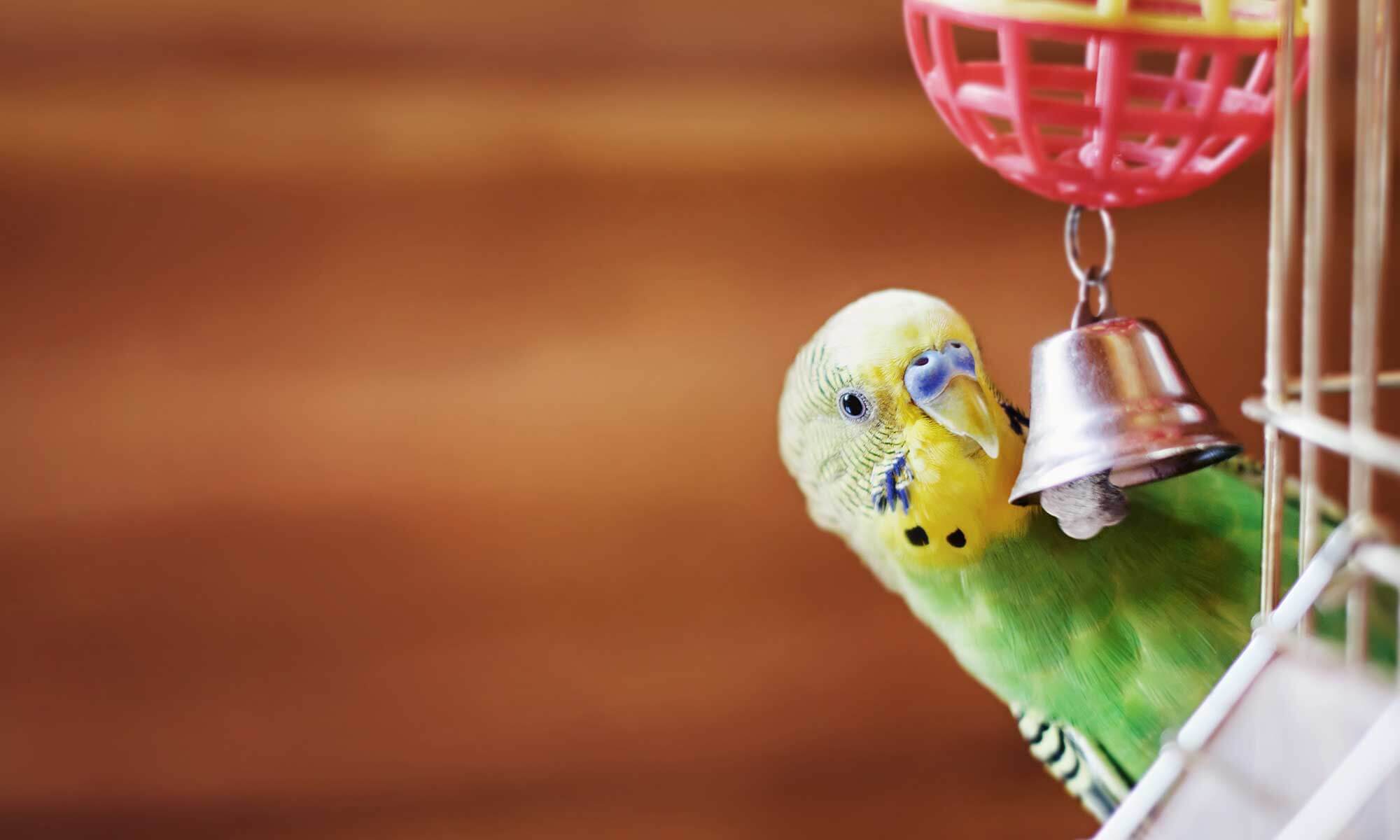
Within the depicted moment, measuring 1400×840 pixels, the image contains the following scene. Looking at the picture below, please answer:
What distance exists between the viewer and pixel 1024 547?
18.8 inches

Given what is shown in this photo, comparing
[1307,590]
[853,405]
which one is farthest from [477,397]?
[1307,590]

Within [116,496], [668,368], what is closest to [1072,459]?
[668,368]

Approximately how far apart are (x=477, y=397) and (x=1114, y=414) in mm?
698

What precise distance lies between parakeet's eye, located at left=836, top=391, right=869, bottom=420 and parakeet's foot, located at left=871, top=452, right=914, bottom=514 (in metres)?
0.03

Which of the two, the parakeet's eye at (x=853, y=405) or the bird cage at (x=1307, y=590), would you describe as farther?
the parakeet's eye at (x=853, y=405)

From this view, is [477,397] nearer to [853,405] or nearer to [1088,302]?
[853,405]

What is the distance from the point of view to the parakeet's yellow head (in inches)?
18.0

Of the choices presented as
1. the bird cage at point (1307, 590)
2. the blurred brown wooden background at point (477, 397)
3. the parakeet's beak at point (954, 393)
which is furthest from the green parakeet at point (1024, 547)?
the blurred brown wooden background at point (477, 397)

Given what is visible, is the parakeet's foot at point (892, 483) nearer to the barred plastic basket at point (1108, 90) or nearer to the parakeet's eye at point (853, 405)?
the parakeet's eye at point (853, 405)

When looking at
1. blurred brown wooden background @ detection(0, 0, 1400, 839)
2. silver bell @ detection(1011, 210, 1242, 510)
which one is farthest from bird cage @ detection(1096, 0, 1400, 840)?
blurred brown wooden background @ detection(0, 0, 1400, 839)

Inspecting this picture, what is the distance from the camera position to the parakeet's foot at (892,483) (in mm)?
483

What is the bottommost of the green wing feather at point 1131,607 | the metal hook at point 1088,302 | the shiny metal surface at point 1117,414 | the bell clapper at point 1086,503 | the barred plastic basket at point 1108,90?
the green wing feather at point 1131,607

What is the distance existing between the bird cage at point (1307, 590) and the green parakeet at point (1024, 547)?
0.11 m

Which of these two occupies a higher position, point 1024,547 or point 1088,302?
point 1088,302
